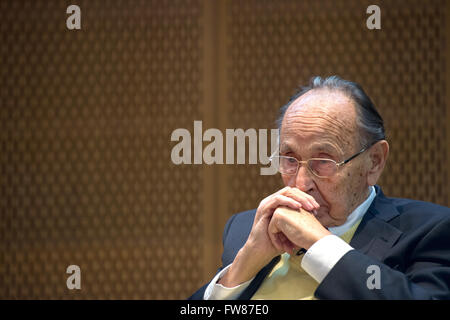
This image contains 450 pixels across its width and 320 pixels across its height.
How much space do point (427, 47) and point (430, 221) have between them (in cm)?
189

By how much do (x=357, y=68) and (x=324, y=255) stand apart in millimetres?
1980

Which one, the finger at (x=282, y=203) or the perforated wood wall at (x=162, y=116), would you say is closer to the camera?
the finger at (x=282, y=203)

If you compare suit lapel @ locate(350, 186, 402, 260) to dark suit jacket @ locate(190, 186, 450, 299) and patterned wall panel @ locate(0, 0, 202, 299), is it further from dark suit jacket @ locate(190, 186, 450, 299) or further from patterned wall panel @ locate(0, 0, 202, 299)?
patterned wall panel @ locate(0, 0, 202, 299)

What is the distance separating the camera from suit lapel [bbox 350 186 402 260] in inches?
61.2

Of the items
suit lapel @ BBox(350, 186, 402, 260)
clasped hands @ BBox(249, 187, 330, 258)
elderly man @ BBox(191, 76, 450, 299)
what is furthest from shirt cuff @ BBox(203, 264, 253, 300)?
suit lapel @ BBox(350, 186, 402, 260)

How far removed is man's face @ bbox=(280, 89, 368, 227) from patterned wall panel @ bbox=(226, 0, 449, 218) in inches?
59.2

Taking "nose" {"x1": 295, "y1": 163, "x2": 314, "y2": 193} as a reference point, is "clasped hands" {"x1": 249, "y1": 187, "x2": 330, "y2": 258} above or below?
below

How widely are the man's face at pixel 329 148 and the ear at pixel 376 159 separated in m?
0.03

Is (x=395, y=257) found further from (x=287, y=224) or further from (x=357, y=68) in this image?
(x=357, y=68)

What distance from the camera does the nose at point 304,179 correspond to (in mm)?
1627

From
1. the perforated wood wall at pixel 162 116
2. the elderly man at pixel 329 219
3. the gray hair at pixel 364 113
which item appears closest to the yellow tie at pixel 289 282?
the elderly man at pixel 329 219

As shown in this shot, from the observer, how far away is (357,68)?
10.4 feet

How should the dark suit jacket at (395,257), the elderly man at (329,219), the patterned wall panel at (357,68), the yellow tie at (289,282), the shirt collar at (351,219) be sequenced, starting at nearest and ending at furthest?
the dark suit jacket at (395,257)
the elderly man at (329,219)
the yellow tie at (289,282)
the shirt collar at (351,219)
the patterned wall panel at (357,68)

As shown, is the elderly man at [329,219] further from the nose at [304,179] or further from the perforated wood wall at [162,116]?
the perforated wood wall at [162,116]
